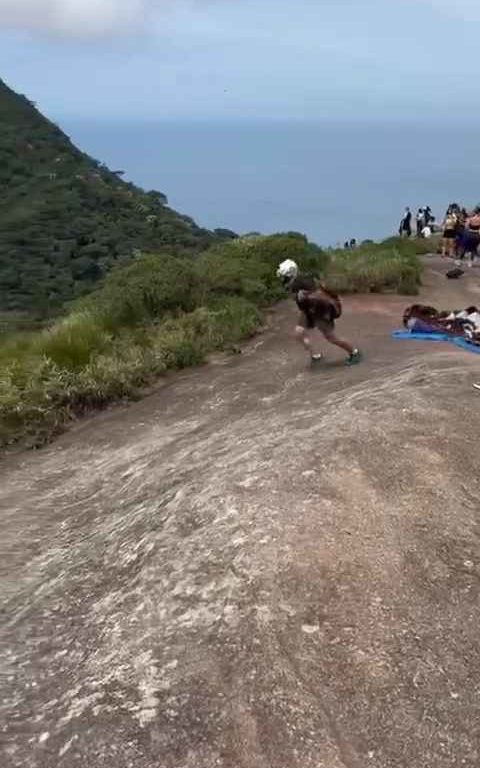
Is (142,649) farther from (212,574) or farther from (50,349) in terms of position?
(50,349)

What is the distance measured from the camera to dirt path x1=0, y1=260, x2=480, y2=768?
3947 millimetres

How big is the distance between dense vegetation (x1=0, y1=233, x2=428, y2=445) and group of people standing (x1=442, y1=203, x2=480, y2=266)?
3.34 metres

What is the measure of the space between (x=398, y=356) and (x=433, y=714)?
6948mm

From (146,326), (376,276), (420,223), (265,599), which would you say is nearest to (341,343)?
(146,326)

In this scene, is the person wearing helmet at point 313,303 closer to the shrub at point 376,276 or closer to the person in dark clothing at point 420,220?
the shrub at point 376,276

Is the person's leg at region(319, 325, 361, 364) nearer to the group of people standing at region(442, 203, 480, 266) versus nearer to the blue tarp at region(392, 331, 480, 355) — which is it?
the blue tarp at region(392, 331, 480, 355)

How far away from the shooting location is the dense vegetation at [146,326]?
9992 millimetres

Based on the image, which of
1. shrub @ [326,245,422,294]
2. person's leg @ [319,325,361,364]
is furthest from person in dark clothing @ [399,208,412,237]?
person's leg @ [319,325,361,364]

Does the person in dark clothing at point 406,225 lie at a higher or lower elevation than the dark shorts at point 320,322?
lower

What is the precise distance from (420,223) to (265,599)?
2745 centimetres

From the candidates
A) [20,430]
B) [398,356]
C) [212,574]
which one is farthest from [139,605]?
[398,356]

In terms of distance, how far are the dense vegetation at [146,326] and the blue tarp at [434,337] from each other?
2.17 m

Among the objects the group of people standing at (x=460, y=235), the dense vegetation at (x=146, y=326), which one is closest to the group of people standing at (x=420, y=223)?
the group of people standing at (x=460, y=235)

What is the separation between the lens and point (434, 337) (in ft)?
39.0
